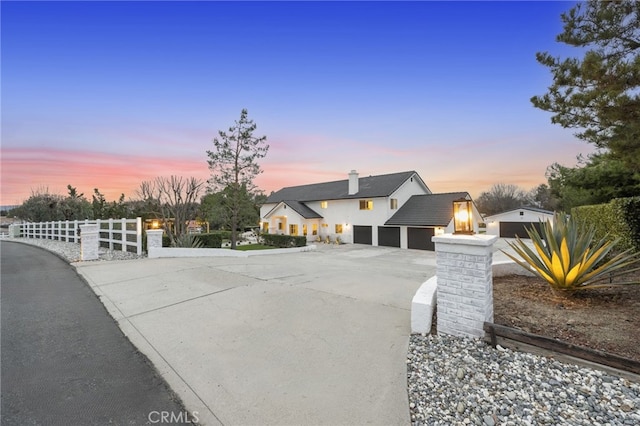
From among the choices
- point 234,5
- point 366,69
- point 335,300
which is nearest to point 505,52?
point 366,69

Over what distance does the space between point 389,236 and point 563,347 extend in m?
20.8

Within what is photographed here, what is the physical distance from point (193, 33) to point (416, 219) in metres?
18.9

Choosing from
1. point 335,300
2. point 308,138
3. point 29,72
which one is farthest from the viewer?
point 308,138

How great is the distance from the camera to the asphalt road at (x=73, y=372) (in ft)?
7.75

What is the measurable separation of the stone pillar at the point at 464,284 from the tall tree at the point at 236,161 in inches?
693

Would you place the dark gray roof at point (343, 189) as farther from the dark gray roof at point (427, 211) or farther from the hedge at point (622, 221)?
the hedge at point (622, 221)

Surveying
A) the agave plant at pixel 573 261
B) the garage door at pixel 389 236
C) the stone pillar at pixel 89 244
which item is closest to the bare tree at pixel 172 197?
the stone pillar at pixel 89 244

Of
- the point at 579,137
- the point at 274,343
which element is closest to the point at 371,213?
the point at 579,137

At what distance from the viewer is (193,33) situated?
10.0 m

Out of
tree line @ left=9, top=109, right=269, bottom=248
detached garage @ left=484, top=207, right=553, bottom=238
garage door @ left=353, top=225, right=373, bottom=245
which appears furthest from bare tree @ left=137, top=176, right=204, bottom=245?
detached garage @ left=484, top=207, right=553, bottom=238

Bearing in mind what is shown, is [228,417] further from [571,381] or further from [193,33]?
[193,33]

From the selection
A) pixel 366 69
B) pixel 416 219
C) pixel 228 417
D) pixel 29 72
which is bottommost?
pixel 228 417

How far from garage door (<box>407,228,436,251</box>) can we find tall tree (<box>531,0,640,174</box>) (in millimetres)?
15339

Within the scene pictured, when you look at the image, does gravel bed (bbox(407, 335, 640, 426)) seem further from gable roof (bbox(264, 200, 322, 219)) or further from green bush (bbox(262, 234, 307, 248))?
gable roof (bbox(264, 200, 322, 219))
